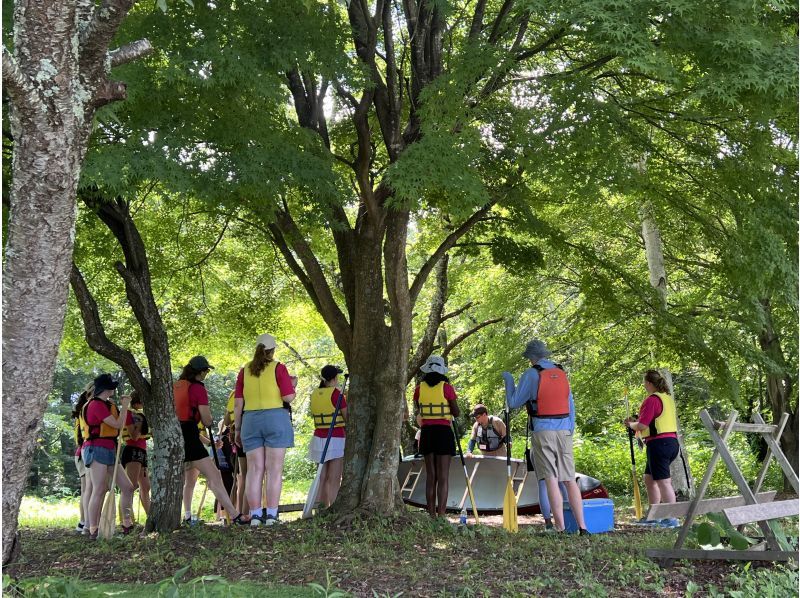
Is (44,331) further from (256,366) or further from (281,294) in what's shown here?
(281,294)

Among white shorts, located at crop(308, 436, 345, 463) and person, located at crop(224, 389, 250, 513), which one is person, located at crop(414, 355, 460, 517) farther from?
person, located at crop(224, 389, 250, 513)

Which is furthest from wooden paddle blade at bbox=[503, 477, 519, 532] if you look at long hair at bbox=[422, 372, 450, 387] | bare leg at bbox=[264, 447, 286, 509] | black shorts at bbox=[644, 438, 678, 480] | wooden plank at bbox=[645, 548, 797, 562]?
wooden plank at bbox=[645, 548, 797, 562]

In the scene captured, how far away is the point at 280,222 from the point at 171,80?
110 inches

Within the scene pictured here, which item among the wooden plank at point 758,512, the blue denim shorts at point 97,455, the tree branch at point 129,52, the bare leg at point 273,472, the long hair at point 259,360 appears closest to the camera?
the tree branch at point 129,52

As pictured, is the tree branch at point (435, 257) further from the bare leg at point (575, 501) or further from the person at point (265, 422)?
the bare leg at point (575, 501)

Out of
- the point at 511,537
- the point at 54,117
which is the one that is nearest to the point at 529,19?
the point at 511,537

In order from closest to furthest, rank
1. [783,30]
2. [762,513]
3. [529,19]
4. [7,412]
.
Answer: [7,412], [762,513], [783,30], [529,19]

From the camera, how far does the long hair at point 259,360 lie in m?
8.05

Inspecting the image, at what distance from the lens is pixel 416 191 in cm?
710

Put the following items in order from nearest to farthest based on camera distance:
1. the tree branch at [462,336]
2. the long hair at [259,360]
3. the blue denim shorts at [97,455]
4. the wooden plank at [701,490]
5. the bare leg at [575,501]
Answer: the wooden plank at [701,490] < the bare leg at [575,501] < the long hair at [259,360] < the blue denim shorts at [97,455] < the tree branch at [462,336]

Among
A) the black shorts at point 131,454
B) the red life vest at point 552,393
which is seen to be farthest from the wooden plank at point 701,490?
the black shorts at point 131,454

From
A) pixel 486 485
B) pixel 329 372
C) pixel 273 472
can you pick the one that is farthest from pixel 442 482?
pixel 486 485

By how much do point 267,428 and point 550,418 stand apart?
9.05 ft

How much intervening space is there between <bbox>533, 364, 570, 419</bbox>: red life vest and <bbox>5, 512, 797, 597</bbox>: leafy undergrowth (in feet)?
3.81
